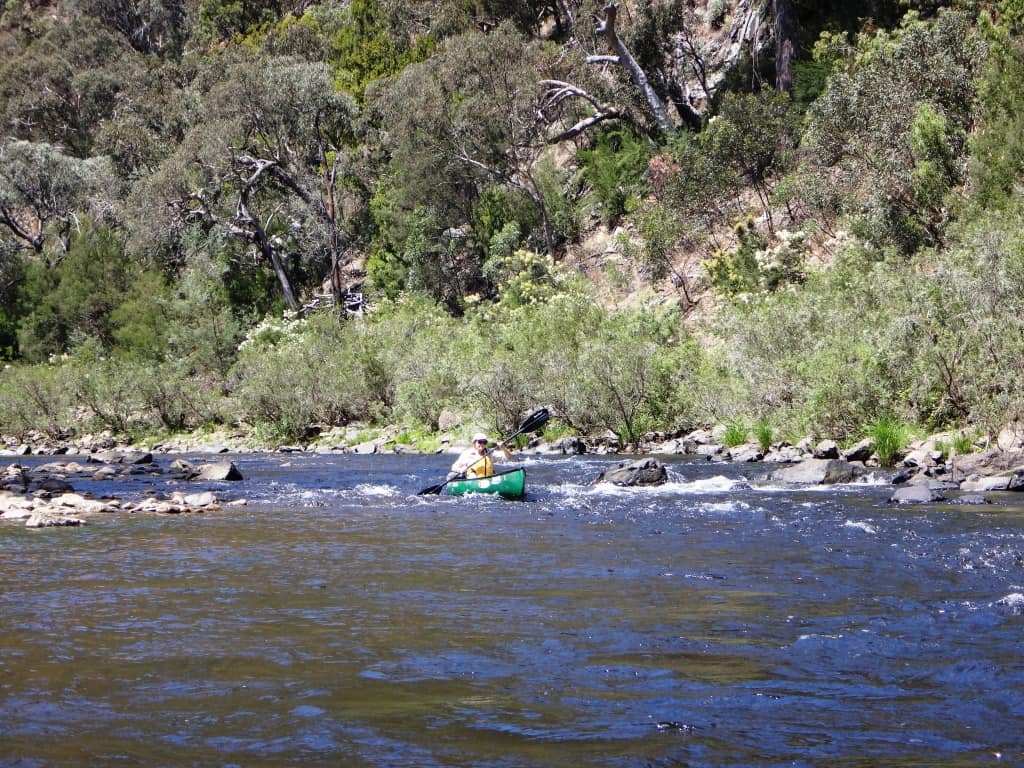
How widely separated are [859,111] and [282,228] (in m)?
27.5

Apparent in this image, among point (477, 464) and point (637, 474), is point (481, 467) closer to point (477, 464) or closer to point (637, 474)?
point (477, 464)

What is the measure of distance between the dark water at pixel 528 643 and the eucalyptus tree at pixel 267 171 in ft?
109

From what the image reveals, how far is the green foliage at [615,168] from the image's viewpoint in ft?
132

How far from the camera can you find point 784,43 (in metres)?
37.9

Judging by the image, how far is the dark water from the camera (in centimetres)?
537

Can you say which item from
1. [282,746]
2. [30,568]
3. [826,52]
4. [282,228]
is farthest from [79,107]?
[282,746]

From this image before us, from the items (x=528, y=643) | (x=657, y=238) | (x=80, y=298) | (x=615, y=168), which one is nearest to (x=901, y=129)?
(x=657, y=238)

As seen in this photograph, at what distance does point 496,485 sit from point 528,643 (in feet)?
30.6

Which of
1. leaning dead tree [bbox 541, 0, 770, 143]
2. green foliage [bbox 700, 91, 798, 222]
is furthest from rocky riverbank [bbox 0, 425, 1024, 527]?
leaning dead tree [bbox 541, 0, 770, 143]

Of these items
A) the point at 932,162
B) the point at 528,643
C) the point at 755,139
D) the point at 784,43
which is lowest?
the point at 528,643

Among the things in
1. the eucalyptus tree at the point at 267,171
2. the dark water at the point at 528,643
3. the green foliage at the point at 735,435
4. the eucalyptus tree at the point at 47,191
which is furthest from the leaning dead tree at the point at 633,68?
the dark water at the point at 528,643

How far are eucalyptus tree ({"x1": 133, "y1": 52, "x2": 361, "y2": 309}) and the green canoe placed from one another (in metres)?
28.8

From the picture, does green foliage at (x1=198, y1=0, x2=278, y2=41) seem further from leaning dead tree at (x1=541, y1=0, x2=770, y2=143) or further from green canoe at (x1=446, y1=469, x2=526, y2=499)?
green canoe at (x1=446, y1=469, x2=526, y2=499)

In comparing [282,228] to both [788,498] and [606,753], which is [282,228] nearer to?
[788,498]
